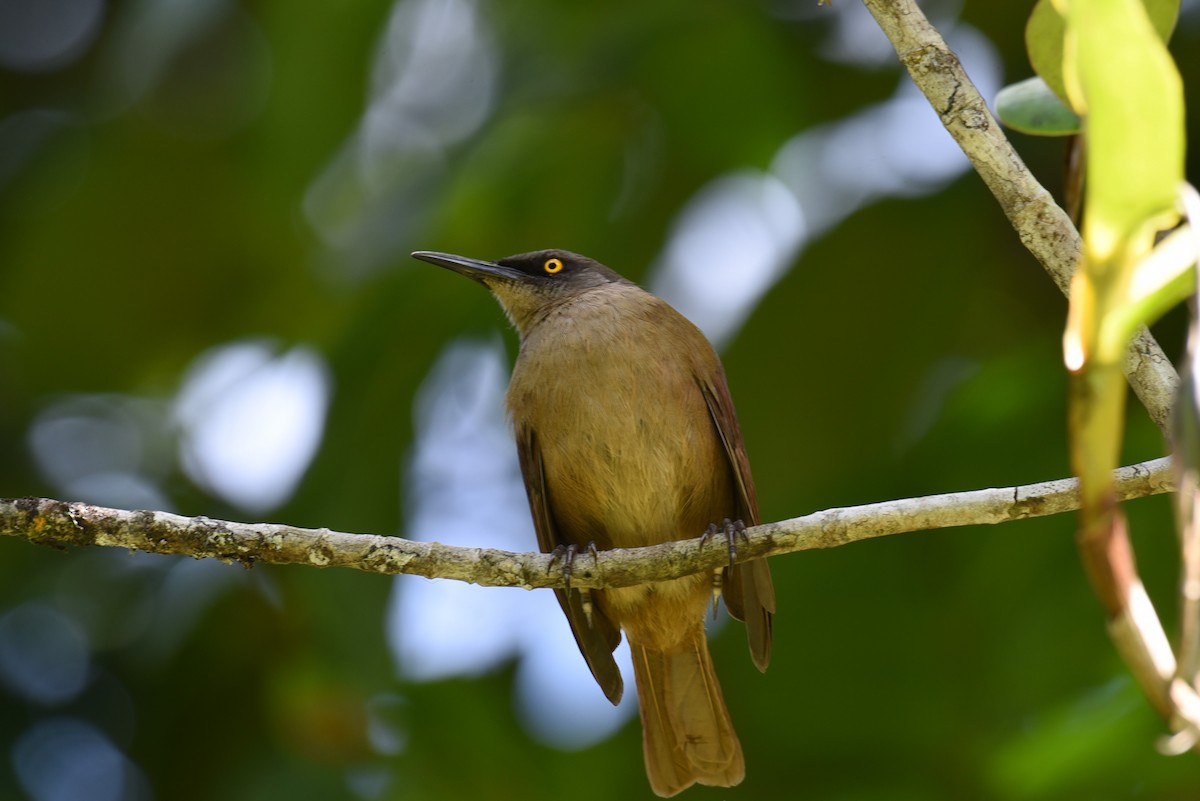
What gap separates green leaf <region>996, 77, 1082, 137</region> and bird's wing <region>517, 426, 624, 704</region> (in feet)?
8.10

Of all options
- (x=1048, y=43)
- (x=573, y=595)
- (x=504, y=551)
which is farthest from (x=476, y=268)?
(x=1048, y=43)

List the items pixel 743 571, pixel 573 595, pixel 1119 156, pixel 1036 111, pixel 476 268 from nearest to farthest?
pixel 1119 156 < pixel 1036 111 < pixel 743 571 < pixel 573 595 < pixel 476 268

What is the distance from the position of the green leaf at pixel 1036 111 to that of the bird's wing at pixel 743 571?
2.02 metres

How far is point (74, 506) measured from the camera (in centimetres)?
345

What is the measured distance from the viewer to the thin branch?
9.64 feet

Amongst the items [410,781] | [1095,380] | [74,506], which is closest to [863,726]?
[410,781]

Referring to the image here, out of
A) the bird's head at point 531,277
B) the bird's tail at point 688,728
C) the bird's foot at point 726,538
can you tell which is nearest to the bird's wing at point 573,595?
the bird's tail at point 688,728

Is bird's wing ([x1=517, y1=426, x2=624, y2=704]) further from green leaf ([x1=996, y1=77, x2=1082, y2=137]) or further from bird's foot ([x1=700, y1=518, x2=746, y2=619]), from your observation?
green leaf ([x1=996, y1=77, x2=1082, y2=137])

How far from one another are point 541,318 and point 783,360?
143cm

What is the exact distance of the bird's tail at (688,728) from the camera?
5340 millimetres

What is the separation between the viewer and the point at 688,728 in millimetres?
5395

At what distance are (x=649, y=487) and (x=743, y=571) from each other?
0.50 meters

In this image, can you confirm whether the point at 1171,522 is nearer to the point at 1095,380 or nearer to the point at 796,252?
the point at 796,252

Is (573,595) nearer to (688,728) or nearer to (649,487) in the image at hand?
(649,487)
